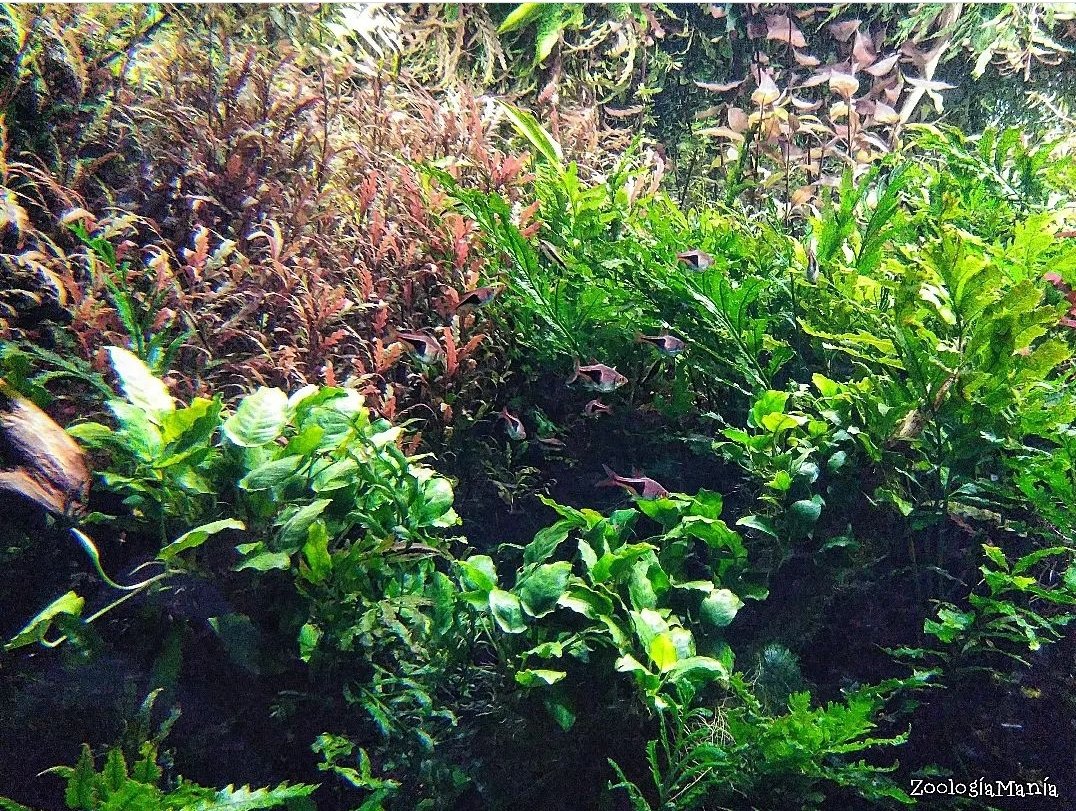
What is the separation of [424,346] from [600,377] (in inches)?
24.4

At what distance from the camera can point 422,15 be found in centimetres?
405

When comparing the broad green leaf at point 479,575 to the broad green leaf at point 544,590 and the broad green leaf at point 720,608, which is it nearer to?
the broad green leaf at point 544,590

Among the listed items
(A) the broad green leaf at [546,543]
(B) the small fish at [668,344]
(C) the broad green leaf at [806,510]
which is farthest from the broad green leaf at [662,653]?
(B) the small fish at [668,344]

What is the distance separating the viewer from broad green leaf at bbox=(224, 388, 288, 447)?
5.21ft

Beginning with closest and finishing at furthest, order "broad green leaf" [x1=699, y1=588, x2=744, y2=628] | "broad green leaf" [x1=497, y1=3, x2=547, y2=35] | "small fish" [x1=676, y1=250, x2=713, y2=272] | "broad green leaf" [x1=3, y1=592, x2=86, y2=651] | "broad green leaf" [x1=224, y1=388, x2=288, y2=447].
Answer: "broad green leaf" [x1=3, y1=592, x2=86, y2=651]
"broad green leaf" [x1=224, y1=388, x2=288, y2=447]
"broad green leaf" [x1=699, y1=588, x2=744, y2=628]
"small fish" [x1=676, y1=250, x2=713, y2=272]
"broad green leaf" [x1=497, y1=3, x2=547, y2=35]

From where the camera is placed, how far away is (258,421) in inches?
63.5

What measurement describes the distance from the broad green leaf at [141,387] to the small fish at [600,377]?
46.0 inches

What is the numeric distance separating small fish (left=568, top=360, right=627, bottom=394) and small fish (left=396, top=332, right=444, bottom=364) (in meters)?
0.49

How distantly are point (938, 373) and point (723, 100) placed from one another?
11.9 ft

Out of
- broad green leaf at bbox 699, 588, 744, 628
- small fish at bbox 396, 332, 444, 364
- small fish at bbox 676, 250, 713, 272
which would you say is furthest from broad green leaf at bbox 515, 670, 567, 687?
small fish at bbox 676, 250, 713, 272

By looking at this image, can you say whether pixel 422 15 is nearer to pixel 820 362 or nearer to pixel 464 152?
pixel 464 152

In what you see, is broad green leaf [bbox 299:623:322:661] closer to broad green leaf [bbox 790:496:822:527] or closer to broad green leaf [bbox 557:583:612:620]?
broad green leaf [bbox 557:583:612:620]

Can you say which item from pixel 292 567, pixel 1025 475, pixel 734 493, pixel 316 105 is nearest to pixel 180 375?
pixel 292 567

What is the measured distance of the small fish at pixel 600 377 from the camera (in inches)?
86.4
